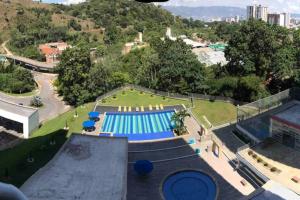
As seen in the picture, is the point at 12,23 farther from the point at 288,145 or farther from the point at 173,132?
the point at 288,145

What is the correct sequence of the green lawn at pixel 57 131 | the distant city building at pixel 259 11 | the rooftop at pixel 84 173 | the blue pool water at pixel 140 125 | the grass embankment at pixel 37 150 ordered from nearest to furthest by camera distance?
the rooftop at pixel 84 173 → the grass embankment at pixel 37 150 → the green lawn at pixel 57 131 → the blue pool water at pixel 140 125 → the distant city building at pixel 259 11

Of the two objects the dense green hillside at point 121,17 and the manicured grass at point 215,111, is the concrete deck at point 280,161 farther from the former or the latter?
the dense green hillside at point 121,17

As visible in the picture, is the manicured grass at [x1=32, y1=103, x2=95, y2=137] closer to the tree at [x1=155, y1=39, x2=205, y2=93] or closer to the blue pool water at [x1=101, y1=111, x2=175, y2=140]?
the blue pool water at [x1=101, y1=111, x2=175, y2=140]

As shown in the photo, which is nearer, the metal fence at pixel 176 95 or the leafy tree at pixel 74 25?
the metal fence at pixel 176 95

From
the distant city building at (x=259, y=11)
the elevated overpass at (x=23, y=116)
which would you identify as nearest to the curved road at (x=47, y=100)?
the elevated overpass at (x=23, y=116)

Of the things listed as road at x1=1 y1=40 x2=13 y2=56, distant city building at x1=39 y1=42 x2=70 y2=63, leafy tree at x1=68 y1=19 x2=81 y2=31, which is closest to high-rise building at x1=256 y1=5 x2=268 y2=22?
leafy tree at x1=68 y1=19 x2=81 y2=31

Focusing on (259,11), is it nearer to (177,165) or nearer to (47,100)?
(47,100)

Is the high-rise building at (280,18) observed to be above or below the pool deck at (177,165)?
above
